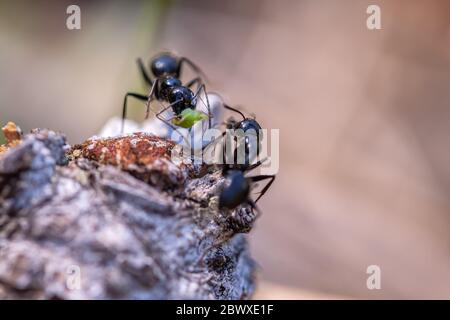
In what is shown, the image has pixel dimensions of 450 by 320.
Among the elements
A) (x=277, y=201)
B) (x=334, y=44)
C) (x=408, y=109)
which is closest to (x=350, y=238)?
(x=277, y=201)

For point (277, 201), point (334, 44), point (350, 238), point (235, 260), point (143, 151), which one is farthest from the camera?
point (334, 44)

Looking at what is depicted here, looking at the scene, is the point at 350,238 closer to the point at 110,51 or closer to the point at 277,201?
the point at 277,201

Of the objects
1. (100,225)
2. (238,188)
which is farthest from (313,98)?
(100,225)

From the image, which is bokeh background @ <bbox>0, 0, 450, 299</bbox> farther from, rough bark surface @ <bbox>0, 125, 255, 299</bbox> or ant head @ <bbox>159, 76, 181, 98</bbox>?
rough bark surface @ <bbox>0, 125, 255, 299</bbox>

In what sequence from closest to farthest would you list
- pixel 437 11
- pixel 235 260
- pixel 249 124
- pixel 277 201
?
pixel 235 260 < pixel 249 124 < pixel 277 201 < pixel 437 11

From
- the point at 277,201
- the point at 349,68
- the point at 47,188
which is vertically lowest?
the point at 277,201

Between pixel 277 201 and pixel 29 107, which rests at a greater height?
pixel 29 107

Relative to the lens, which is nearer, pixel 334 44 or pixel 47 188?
pixel 47 188
